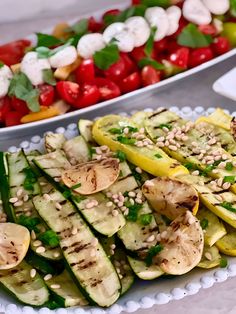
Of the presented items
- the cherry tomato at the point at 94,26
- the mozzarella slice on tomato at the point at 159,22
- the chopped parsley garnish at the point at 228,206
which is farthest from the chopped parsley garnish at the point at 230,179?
the cherry tomato at the point at 94,26

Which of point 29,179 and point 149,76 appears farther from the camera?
point 149,76

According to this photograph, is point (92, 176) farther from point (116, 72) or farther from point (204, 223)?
point (116, 72)

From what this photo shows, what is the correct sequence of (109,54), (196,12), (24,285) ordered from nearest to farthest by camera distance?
(24,285) → (109,54) → (196,12)

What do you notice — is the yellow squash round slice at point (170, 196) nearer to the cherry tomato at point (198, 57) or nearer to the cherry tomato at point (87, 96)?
the cherry tomato at point (87, 96)

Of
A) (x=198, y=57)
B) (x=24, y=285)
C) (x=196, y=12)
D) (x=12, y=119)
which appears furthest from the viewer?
(x=196, y=12)

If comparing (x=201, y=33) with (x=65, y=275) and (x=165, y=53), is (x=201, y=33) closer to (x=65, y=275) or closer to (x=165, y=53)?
(x=165, y=53)

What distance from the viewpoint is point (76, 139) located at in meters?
1.85

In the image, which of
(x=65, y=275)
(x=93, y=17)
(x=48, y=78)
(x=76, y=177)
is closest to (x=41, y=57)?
(x=48, y=78)

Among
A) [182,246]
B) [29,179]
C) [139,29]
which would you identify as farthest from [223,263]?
[139,29]

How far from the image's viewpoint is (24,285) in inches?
58.3

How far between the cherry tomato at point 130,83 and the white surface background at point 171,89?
0.05 m

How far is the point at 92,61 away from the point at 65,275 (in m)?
1.01

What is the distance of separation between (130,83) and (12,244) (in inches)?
39.6

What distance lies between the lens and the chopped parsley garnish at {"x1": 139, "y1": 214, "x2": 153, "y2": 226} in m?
1.57
